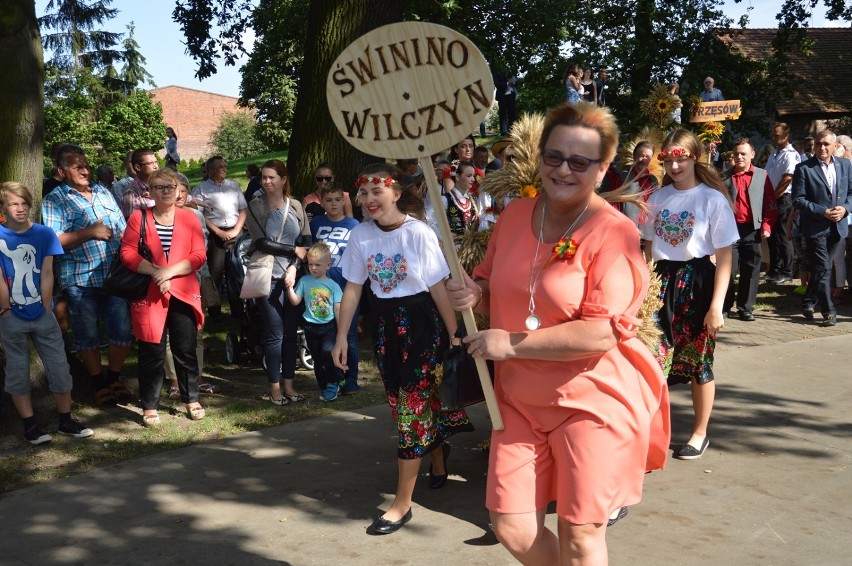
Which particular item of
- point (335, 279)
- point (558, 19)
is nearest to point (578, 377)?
point (335, 279)

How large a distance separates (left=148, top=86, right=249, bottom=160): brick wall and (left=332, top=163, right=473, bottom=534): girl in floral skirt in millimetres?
72124

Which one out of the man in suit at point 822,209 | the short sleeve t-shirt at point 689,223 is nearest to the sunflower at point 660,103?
the man in suit at point 822,209

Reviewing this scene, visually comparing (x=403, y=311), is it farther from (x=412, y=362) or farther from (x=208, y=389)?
(x=208, y=389)

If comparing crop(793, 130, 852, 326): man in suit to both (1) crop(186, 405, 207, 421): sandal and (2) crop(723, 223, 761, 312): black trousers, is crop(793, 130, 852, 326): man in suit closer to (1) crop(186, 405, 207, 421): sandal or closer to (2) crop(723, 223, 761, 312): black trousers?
(2) crop(723, 223, 761, 312): black trousers

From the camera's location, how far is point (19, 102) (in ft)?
23.5

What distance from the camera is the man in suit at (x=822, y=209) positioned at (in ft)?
34.0

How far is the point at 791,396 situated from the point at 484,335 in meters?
5.17

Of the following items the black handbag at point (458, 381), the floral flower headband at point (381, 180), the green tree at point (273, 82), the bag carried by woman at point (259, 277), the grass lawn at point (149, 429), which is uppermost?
the green tree at point (273, 82)

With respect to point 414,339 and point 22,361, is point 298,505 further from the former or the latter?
point 22,361

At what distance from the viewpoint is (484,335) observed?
3154 mm

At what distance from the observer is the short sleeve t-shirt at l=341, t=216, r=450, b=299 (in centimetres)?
505

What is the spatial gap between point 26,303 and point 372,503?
9.43 feet

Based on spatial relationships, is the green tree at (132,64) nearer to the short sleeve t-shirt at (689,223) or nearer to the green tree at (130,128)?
the green tree at (130,128)

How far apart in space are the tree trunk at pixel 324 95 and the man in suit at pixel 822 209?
4999mm
